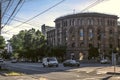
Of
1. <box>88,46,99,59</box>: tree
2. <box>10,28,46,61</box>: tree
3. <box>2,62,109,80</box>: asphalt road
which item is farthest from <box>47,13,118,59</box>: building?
<box>2,62,109,80</box>: asphalt road

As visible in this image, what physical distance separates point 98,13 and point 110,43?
43.2 feet

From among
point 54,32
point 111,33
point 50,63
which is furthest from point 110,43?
point 50,63

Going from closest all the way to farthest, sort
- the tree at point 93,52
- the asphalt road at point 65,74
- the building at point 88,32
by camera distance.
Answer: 1. the asphalt road at point 65,74
2. the tree at point 93,52
3. the building at point 88,32

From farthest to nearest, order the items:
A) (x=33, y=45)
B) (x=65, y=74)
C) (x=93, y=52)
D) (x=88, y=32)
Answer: (x=88, y=32), (x=33, y=45), (x=93, y=52), (x=65, y=74)

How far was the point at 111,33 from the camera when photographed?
128m

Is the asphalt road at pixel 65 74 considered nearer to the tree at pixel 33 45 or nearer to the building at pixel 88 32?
the tree at pixel 33 45

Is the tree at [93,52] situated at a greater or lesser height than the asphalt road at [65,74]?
greater

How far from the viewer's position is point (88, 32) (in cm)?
12419

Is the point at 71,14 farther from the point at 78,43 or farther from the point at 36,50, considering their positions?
the point at 36,50

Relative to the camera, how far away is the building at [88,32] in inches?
4840

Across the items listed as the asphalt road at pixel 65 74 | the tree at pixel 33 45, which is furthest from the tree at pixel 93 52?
the asphalt road at pixel 65 74

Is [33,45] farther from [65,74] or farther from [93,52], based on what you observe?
[65,74]

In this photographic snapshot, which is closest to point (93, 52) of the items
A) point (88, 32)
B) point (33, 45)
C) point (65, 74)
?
point (88, 32)

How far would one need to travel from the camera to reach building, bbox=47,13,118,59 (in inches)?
4840
